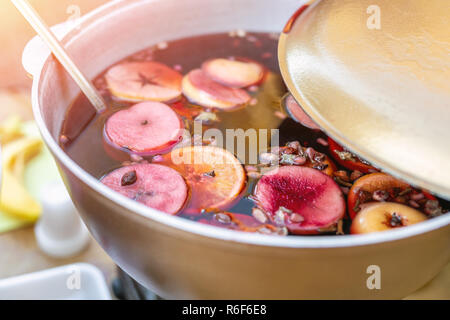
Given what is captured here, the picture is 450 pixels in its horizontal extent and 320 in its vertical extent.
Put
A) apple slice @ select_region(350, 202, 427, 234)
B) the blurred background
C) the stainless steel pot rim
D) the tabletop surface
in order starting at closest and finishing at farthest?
the stainless steel pot rim, apple slice @ select_region(350, 202, 427, 234), the tabletop surface, the blurred background

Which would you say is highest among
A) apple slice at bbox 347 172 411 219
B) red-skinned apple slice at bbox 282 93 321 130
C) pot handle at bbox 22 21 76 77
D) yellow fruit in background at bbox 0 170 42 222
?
pot handle at bbox 22 21 76 77

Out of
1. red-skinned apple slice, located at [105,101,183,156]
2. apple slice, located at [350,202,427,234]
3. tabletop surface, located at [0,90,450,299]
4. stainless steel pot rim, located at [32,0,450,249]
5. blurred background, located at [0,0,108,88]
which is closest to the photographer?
stainless steel pot rim, located at [32,0,450,249]

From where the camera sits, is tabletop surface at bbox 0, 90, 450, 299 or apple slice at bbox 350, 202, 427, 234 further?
tabletop surface at bbox 0, 90, 450, 299

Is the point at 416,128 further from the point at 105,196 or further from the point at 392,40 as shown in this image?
the point at 105,196

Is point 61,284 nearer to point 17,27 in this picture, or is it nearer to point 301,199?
point 301,199

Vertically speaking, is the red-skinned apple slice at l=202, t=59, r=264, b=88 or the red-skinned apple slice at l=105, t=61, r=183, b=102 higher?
the red-skinned apple slice at l=105, t=61, r=183, b=102

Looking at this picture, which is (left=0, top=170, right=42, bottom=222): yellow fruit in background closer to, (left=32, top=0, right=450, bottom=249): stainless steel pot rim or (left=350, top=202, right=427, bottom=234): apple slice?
(left=32, top=0, right=450, bottom=249): stainless steel pot rim

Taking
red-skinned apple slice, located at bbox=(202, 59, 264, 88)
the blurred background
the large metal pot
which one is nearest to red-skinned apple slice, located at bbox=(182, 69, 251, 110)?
red-skinned apple slice, located at bbox=(202, 59, 264, 88)
